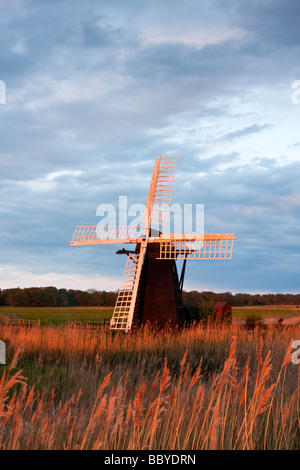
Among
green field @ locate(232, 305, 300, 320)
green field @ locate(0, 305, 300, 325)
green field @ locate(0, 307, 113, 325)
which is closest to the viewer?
green field @ locate(0, 307, 113, 325)

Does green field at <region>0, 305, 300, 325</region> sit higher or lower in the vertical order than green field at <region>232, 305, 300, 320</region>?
lower

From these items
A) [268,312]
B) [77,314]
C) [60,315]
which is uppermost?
[268,312]

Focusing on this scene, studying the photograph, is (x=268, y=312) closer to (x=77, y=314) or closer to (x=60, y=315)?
(x=77, y=314)

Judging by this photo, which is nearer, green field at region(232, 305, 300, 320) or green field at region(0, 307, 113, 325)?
green field at region(0, 307, 113, 325)

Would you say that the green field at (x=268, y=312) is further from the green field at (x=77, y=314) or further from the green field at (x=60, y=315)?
the green field at (x=60, y=315)

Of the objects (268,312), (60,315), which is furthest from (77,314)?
(268,312)

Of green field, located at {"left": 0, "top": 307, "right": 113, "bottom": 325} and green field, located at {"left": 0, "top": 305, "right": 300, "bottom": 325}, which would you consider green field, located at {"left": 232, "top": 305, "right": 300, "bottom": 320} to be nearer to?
green field, located at {"left": 0, "top": 305, "right": 300, "bottom": 325}

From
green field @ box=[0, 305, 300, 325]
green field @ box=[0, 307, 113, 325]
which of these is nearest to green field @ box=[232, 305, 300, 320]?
green field @ box=[0, 305, 300, 325]

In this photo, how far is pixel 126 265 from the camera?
19.7 meters

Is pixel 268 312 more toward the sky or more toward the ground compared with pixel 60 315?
more toward the sky

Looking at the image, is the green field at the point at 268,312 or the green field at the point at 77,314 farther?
the green field at the point at 268,312

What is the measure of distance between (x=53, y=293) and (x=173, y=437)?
57968 millimetres

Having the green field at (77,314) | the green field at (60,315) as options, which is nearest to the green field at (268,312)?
the green field at (77,314)
